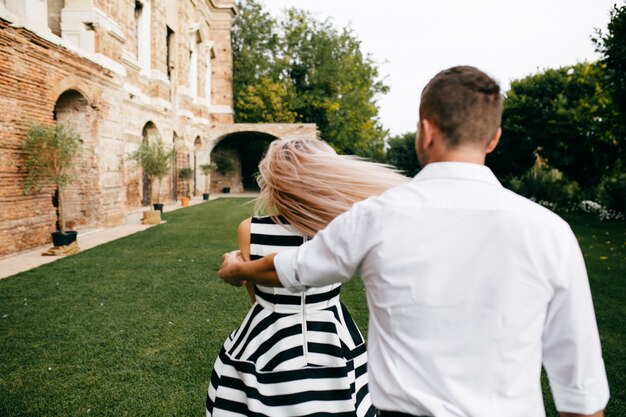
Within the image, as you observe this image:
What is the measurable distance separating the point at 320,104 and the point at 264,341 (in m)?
32.1

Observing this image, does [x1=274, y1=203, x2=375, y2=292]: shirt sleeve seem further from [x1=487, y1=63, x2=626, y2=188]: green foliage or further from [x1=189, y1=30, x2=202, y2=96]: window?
[x1=189, y1=30, x2=202, y2=96]: window

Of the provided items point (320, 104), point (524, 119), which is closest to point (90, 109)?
point (524, 119)

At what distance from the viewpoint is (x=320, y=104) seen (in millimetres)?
33312

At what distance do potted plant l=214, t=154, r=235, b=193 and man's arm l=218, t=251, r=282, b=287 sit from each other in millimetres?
30243

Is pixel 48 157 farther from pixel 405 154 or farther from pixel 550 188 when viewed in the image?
pixel 405 154

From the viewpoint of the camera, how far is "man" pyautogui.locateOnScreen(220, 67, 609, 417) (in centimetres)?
121

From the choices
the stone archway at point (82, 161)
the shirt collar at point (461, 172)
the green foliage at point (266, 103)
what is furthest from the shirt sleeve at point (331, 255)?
the green foliage at point (266, 103)

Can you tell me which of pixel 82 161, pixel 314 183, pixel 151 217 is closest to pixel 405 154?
pixel 151 217

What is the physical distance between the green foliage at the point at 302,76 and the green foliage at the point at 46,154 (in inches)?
897

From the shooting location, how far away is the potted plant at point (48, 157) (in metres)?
9.87

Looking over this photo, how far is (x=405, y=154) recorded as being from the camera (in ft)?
121

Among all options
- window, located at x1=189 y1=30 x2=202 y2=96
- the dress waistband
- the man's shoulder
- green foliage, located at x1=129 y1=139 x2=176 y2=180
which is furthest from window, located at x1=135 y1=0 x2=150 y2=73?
the man's shoulder

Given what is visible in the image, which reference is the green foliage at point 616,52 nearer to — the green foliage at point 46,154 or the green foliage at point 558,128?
the green foliage at point 558,128

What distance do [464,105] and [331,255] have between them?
0.52 metres
